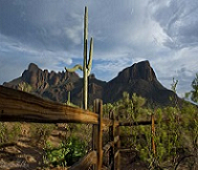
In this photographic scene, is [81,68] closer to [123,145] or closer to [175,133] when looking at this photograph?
[123,145]

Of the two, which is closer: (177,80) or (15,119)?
(15,119)

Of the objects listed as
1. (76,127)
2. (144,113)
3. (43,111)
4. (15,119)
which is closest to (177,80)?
(43,111)

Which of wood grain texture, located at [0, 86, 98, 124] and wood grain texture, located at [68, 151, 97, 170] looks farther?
wood grain texture, located at [68, 151, 97, 170]

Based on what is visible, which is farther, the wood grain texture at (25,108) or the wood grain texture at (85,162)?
the wood grain texture at (85,162)

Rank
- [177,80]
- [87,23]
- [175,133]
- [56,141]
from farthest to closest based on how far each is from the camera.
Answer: [56,141]
[87,23]
[177,80]
[175,133]

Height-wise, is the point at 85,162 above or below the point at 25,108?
below

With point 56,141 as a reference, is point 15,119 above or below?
above

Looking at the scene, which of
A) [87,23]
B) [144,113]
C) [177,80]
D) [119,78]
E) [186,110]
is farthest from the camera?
[119,78]

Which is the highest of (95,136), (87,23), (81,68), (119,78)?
(119,78)

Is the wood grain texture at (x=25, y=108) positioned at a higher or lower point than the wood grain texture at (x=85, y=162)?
higher

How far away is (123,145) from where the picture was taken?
598cm

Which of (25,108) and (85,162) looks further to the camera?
(85,162)

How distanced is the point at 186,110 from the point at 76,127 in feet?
11.7

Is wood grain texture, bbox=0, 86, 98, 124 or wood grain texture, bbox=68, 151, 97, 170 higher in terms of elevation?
wood grain texture, bbox=0, 86, 98, 124
